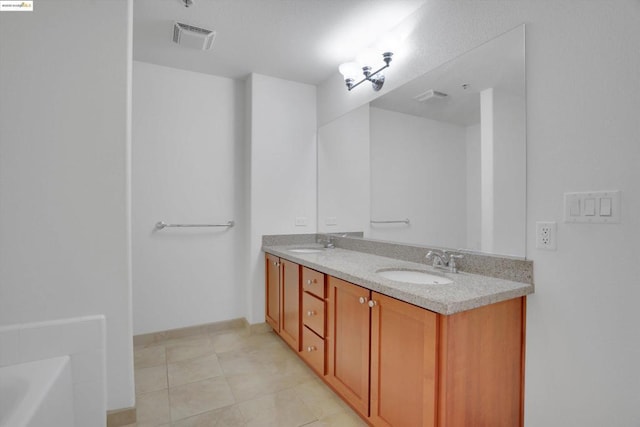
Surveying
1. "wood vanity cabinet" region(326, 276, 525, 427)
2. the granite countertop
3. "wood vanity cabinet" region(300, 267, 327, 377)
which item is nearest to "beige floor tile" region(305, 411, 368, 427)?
"wood vanity cabinet" region(326, 276, 525, 427)

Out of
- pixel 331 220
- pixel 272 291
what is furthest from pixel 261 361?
pixel 331 220

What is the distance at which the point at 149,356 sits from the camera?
236 centimetres

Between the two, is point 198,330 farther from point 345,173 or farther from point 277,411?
point 345,173

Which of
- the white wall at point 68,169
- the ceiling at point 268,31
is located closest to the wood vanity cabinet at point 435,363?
the white wall at point 68,169

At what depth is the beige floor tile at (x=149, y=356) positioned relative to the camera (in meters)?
2.24

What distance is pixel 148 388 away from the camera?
6.34 feet

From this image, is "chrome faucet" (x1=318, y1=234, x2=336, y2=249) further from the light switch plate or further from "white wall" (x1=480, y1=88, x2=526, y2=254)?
the light switch plate

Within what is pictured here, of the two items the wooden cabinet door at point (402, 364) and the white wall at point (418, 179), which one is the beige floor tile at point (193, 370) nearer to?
the wooden cabinet door at point (402, 364)

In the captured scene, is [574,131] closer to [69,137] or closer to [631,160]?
[631,160]

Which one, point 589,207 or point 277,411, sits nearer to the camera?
point 589,207

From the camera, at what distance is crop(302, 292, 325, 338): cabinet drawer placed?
190cm

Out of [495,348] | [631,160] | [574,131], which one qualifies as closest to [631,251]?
[631,160]

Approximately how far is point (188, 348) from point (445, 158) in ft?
7.96

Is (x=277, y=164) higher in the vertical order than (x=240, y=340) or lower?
higher
